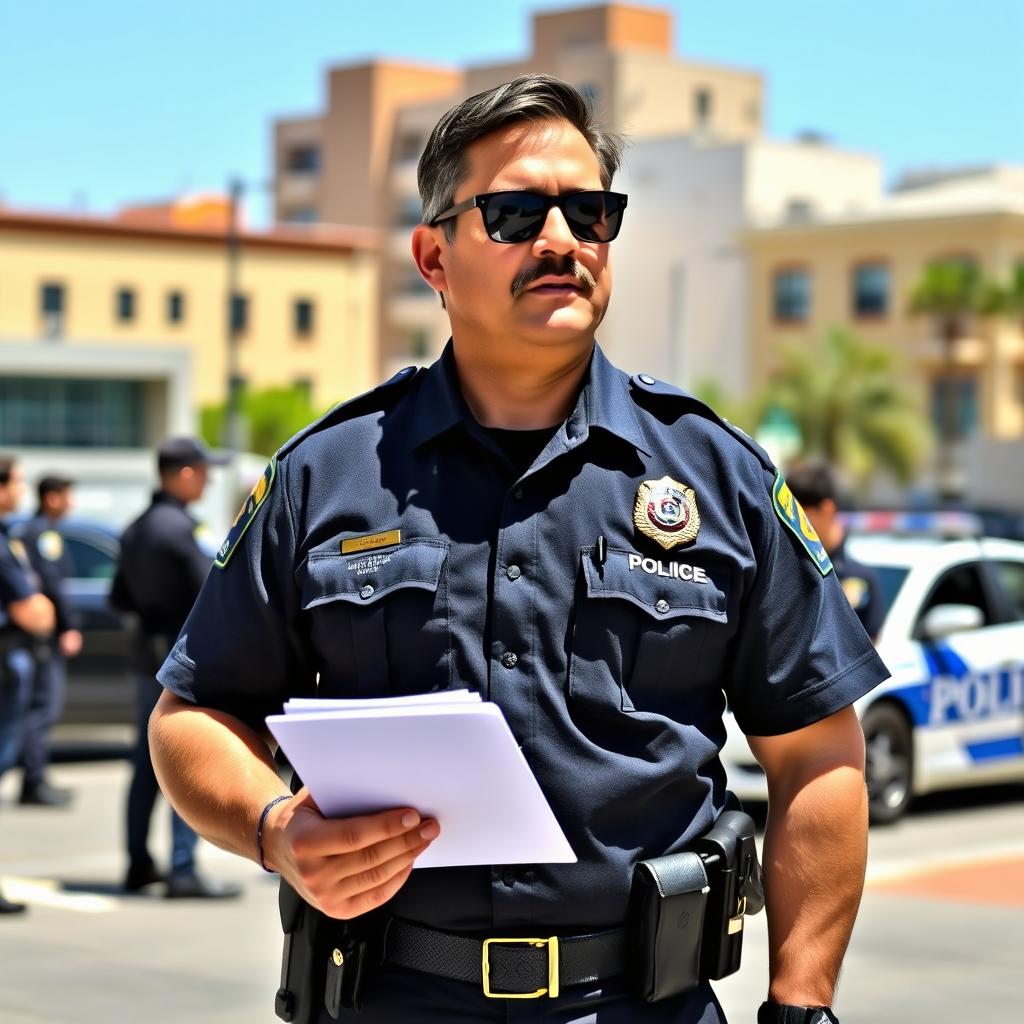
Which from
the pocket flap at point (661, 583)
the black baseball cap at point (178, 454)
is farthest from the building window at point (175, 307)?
the pocket flap at point (661, 583)

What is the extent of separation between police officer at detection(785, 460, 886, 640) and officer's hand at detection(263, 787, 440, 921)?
687cm

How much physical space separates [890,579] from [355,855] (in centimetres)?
955

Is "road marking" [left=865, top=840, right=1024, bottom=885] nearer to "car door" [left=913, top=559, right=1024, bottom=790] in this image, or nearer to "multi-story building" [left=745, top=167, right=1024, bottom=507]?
"car door" [left=913, top=559, right=1024, bottom=790]

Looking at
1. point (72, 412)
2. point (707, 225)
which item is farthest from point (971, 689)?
point (707, 225)

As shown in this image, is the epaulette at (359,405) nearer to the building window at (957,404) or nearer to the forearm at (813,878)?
the forearm at (813,878)

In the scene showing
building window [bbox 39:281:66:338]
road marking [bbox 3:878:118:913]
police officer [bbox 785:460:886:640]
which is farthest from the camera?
building window [bbox 39:281:66:338]

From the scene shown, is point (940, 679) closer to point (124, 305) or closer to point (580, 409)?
point (580, 409)

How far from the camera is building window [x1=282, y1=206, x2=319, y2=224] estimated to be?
91444mm

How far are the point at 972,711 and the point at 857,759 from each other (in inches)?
362

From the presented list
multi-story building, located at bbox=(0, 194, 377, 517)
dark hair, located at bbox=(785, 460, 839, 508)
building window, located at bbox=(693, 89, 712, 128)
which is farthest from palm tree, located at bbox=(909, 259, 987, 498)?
dark hair, located at bbox=(785, 460, 839, 508)

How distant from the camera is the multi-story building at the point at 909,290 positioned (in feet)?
195

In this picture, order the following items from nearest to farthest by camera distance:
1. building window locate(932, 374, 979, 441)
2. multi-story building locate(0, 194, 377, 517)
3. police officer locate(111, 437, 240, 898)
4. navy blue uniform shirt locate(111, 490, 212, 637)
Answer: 1. police officer locate(111, 437, 240, 898)
2. navy blue uniform shirt locate(111, 490, 212, 637)
3. building window locate(932, 374, 979, 441)
4. multi-story building locate(0, 194, 377, 517)

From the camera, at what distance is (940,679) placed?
11453mm

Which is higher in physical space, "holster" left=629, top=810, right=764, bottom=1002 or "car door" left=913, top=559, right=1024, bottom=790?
"holster" left=629, top=810, right=764, bottom=1002
